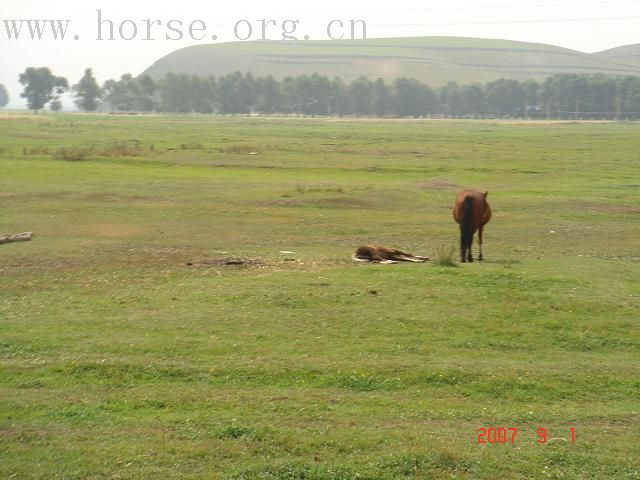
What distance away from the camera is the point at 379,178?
31.4 m

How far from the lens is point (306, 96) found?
458ft

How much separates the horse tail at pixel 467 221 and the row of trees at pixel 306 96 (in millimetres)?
120448

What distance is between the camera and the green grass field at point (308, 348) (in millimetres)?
7082

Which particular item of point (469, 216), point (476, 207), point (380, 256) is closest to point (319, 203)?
point (476, 207)

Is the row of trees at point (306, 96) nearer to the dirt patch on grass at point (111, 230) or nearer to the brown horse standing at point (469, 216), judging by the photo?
the dirt patch on grass at point (111, 230)

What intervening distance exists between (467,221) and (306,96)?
4995 inches

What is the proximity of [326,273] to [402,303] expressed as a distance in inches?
89.5

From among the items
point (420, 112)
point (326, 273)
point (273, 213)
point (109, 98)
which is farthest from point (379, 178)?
point (109, 98)

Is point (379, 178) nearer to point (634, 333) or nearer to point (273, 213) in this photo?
point (273, 213)
